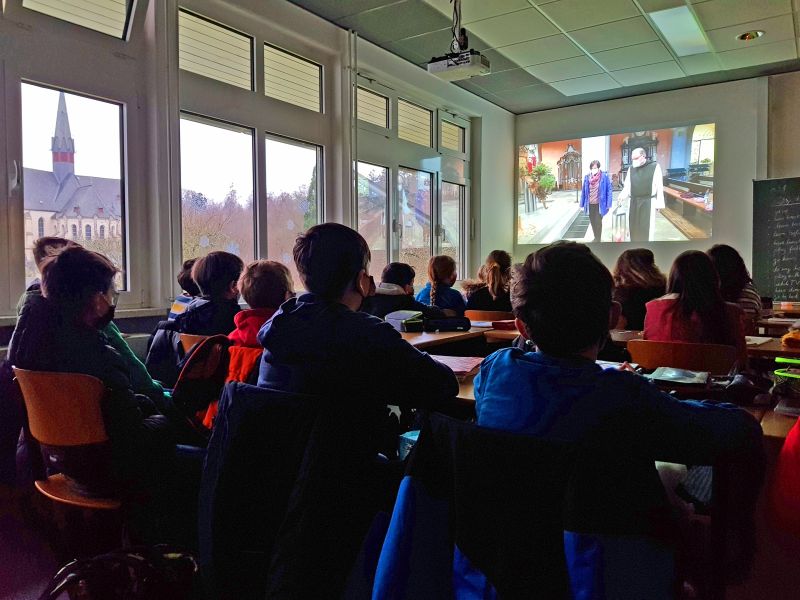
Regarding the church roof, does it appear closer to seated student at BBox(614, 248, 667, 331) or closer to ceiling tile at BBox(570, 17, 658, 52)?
seated student at BBox(614, 248, 667, 331)

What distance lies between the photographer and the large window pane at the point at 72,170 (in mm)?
3383

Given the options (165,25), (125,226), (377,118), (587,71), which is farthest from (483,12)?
(125,226)

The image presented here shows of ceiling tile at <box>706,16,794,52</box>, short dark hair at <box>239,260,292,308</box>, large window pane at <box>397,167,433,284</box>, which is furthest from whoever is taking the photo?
large window pane at <box>397,167,433,284</box>

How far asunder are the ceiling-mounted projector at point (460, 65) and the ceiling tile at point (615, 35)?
1.32 m

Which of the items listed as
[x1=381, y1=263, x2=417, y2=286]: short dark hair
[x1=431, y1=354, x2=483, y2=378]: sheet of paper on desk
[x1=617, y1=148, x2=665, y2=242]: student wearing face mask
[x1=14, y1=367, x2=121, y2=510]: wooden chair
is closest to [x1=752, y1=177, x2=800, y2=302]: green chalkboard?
[x1=617, y1=148, x2=665, y2=242]: student wearing face mask

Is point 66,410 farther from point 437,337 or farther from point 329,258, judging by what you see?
point 437,337

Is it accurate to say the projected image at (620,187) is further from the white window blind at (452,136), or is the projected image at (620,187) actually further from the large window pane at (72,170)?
the large window pane at (72,170)

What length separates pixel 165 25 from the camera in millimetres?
3936

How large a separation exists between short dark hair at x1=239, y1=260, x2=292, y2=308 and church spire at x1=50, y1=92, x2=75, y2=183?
1772mm

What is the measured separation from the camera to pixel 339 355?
1400mm

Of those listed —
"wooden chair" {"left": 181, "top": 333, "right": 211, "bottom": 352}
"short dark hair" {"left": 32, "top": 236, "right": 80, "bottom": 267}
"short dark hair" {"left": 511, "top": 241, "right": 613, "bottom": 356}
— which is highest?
"short dark hair" {"left": 32, "top": 236, "right": 80, "bottom": 267}

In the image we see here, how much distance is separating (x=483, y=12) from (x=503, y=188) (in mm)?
3173

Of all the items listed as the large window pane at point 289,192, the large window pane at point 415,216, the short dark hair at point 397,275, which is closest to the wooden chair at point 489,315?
the short dark hair at point 397,275

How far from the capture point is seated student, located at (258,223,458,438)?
1.40 meters
